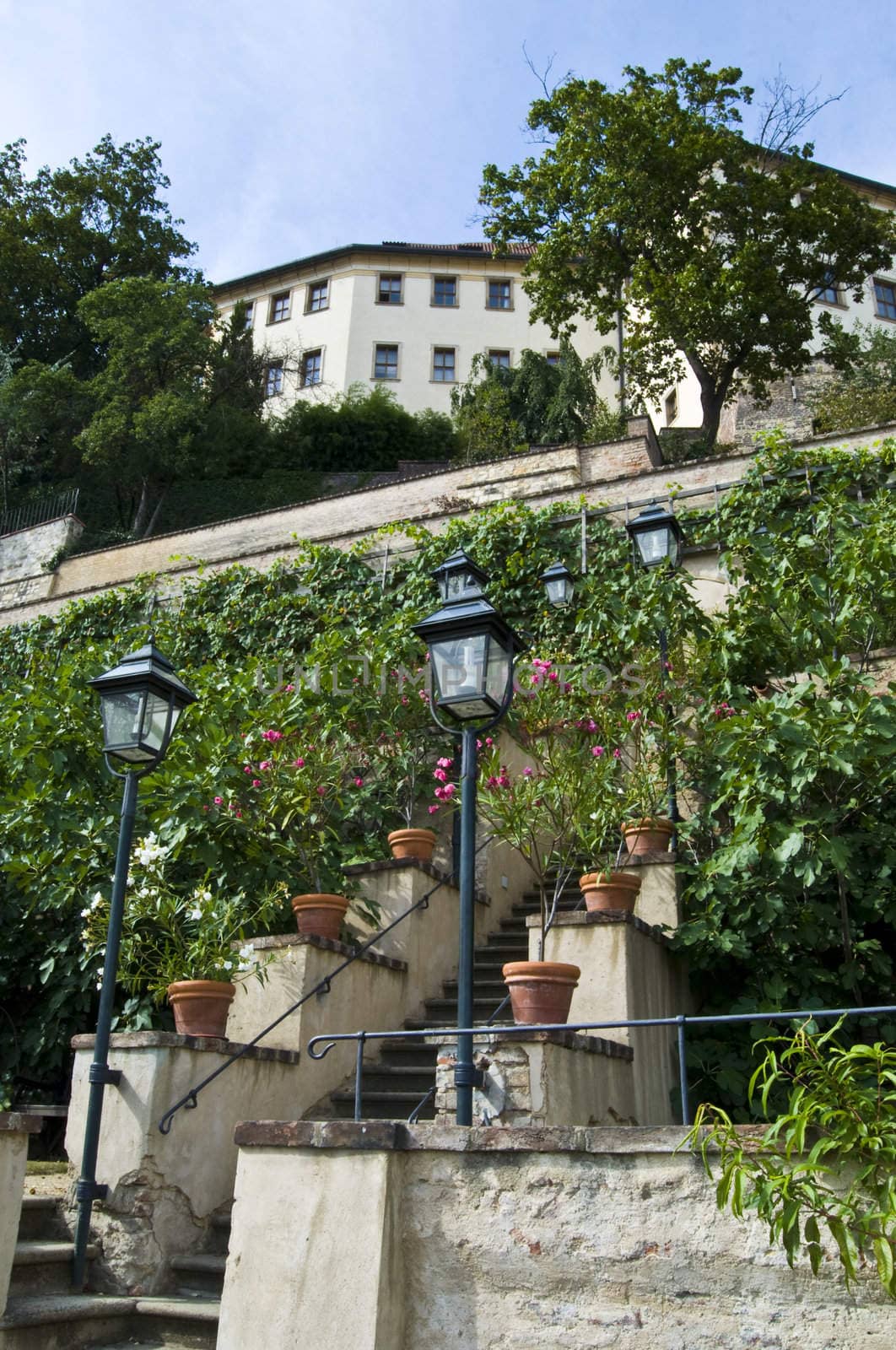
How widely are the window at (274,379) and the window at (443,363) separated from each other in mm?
4378

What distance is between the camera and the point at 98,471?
26.8 metres

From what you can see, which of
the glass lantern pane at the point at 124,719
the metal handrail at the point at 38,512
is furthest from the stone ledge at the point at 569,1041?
the metal handrail at the point at 38,512

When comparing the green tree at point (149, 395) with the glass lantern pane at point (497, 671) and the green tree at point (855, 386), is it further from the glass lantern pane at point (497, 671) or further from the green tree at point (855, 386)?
the glass lantern pane at point (497, 671)

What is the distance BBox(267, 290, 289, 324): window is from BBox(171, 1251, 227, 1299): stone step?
110 feet

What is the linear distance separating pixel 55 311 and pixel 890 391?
20027 millimetres

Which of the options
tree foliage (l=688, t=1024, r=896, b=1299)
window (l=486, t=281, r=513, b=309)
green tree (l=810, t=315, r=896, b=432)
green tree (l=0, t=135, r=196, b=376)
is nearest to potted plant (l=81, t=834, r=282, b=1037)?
tree foliage (l=688, t=1024, r=896, b=1299)

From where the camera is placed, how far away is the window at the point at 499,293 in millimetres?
35312

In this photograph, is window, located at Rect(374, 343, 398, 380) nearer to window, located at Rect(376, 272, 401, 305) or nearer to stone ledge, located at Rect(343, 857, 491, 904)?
window, located at Rect(376, 272, 401, 305)

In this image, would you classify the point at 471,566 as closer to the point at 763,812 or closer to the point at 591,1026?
the point at 763,812

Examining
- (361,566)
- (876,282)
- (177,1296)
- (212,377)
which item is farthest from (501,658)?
(876,282)

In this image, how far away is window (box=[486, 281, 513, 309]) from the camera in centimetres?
3531

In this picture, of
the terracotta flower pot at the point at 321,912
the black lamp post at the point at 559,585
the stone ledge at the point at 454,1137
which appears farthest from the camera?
the black lamp post at the point at 559,585

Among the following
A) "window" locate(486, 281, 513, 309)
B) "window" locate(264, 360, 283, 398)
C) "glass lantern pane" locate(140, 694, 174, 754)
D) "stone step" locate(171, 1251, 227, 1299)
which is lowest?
"stone step" locate(171, 1251, 227, 1299)

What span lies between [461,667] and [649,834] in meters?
2.82
